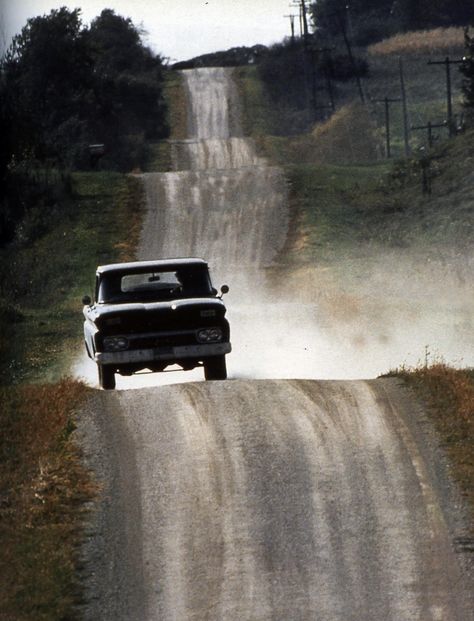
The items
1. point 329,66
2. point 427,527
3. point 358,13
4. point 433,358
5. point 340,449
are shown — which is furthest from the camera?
point 358,13

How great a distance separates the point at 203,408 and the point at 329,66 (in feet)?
248

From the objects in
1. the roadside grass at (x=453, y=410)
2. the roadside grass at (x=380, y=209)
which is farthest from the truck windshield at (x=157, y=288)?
the roadside grass at (x=380, y=209)

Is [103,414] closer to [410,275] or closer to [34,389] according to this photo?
[34,389]

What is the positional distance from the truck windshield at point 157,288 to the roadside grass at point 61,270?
6279mm

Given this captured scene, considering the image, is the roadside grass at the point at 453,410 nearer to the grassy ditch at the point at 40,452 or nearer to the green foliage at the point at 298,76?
the grassy ditch at the point at 40,452

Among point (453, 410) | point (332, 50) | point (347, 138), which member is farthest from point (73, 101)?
point (453, 410)

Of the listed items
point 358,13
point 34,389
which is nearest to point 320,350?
point 34,389

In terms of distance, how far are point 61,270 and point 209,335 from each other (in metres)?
25.1

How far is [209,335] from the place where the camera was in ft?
69.5

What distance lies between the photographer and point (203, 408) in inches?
744

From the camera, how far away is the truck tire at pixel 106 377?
21.6 metres

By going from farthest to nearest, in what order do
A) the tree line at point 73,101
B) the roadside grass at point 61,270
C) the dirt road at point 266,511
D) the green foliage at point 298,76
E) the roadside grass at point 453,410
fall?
the green foliage at point 298,76, the tree line at point 73,101, the roadside grass at point 61,270, the roadside grass at point 453,410, the dirt road at point 266,511

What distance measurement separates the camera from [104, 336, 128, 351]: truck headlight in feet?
69.0

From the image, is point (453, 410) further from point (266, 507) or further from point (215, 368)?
point (215, 368)
